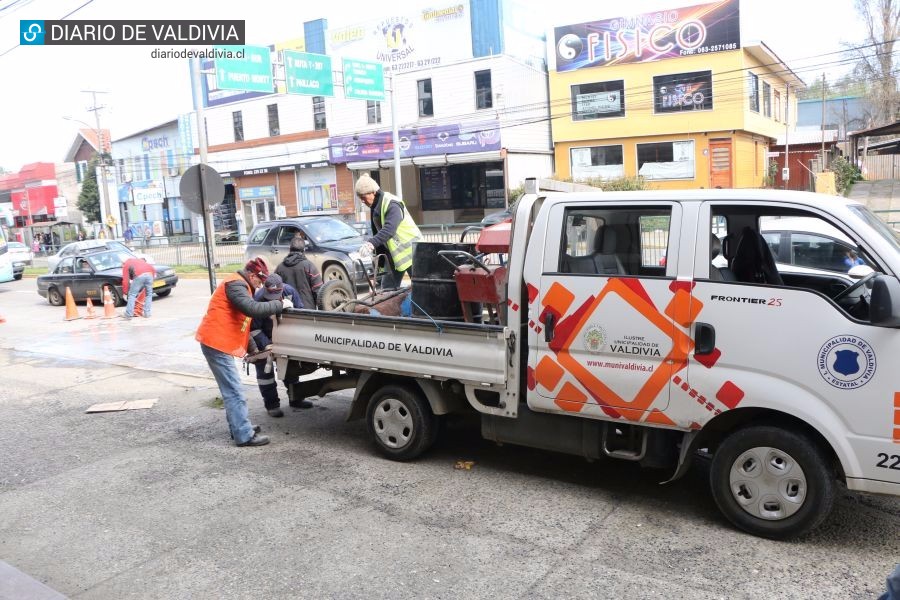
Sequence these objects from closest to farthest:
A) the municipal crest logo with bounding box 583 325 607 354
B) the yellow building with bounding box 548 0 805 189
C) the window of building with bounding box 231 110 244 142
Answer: the municipal crest logo with bounding box 583 325 607 354, the yellow building with bounding box 548 0 805 189, the window of building with bounding box 231 110 244 142

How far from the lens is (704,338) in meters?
4.70

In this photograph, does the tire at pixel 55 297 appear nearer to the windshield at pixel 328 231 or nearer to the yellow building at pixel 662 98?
the windshield at pixel 328 231

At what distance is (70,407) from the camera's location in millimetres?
9039

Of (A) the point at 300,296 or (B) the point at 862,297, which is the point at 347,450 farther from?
(B) the point at 862,297

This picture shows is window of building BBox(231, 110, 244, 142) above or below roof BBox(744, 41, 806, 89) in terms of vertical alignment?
below

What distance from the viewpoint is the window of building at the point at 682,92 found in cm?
3444

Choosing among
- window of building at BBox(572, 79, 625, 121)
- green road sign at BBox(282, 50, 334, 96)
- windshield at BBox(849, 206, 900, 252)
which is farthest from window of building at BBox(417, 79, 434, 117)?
windshield at BBox(849, 206, 900, 252)

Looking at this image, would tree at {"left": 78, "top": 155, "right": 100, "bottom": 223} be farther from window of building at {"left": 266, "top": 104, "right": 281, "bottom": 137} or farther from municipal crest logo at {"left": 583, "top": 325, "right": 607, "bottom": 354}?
municipal crest logo at {"left": 583, "top": 325, "right": 607, "bottom": 354}

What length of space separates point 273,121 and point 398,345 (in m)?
41.0

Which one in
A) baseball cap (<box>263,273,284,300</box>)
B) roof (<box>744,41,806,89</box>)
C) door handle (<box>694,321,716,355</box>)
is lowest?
door handle (<box>694,321,716,355</box>)

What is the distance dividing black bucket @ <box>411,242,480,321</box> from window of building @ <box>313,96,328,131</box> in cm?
3666

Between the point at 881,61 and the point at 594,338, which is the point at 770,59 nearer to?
the point at 881,61

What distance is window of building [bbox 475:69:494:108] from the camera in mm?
35938

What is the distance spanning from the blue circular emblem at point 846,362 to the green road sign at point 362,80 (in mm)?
22437
